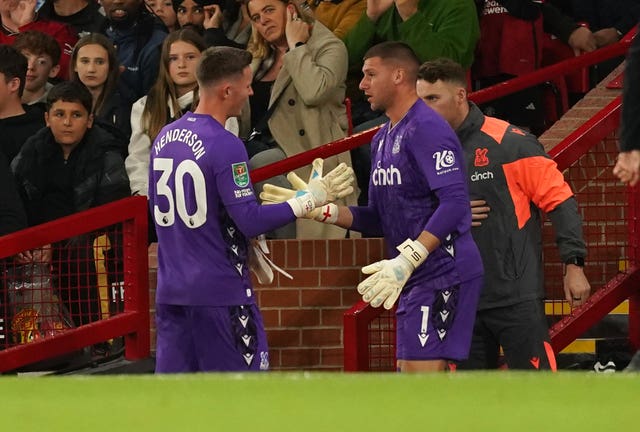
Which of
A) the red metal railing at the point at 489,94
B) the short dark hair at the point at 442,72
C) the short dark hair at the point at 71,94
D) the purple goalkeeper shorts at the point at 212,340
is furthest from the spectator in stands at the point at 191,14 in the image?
the purple goalkeeper shorts at the point at 212,340

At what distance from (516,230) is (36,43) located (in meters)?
4.34

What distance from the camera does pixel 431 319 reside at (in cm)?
714

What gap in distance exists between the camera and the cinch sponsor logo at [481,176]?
772 centimetres

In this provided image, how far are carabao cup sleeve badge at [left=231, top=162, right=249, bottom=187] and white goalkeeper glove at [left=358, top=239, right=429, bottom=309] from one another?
2.36ft

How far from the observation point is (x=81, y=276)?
8.38m

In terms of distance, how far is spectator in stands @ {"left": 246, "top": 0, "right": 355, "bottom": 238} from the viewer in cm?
953

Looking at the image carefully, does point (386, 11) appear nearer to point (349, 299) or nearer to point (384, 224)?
point (349, 299)

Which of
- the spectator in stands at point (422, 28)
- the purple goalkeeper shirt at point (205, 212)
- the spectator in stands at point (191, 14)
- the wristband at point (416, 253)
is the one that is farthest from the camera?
the spectator in stands at point (191, 14)

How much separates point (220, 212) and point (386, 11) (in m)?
3.40

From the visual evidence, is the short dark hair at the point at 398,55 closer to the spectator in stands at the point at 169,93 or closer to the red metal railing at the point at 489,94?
the red metal railing at the point at 489,94

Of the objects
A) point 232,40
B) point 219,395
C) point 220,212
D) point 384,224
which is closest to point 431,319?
point 384,224

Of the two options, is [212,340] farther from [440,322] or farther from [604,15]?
[604,15]

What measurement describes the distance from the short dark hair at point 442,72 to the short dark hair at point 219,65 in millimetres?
1012

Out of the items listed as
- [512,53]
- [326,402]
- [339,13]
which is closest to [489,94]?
[512,53]
